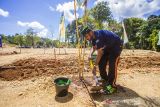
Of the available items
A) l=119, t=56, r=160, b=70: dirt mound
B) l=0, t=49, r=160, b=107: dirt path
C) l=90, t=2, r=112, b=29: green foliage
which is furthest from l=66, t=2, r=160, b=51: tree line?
l=0, t=49, r=160, b=107: dirt path

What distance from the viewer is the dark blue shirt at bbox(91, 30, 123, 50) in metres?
4.66

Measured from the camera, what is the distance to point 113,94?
4.96m

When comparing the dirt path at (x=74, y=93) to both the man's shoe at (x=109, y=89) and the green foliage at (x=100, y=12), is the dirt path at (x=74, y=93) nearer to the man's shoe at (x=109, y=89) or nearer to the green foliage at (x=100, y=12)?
the man's shoe at (x=109, y=89)

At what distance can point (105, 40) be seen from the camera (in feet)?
16.0

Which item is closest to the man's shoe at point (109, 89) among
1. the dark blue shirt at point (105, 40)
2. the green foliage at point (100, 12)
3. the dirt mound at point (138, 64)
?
the dark blue shirt at point (105, 40)

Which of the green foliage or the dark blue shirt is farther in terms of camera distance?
the green foliage

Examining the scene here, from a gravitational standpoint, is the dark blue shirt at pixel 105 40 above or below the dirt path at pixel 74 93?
above

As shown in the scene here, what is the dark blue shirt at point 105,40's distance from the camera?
4664mm

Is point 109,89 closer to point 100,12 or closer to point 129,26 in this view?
point 100,12

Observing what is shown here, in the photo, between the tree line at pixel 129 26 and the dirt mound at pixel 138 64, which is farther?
the tree line at pixel 129 26

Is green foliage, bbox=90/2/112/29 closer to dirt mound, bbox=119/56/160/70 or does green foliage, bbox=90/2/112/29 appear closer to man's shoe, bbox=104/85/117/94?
dirt mound, bbox=119/56/160/70

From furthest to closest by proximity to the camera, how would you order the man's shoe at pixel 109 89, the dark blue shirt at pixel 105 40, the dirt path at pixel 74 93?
the man's shoe at pixel 109 89, the dark blue shirt at pixel 105 40, the dirt path at pixel 74 93

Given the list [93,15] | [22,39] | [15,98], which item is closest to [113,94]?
[15,98]

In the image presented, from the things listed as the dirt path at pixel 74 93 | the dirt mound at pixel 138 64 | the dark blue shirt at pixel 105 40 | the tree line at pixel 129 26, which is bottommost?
the dirt path at pixel 74 93
